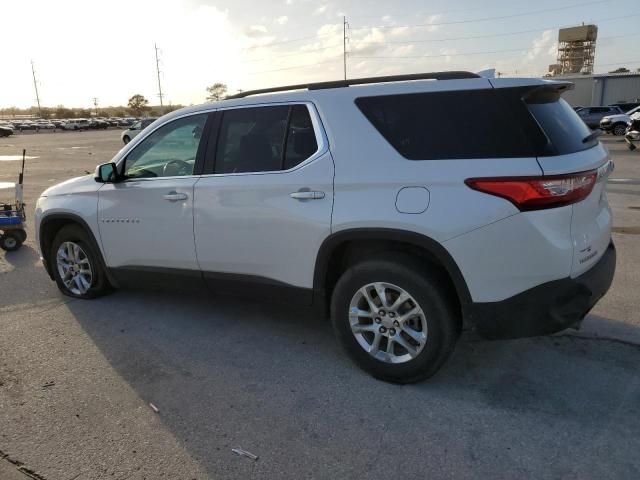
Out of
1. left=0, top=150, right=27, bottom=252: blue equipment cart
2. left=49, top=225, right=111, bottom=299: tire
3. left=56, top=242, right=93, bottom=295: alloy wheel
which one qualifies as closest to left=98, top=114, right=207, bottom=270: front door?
left=49, top=225, right=111, bottom=299: tire

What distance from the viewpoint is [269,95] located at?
3.95m

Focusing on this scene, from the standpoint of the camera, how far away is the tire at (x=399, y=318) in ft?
10.5

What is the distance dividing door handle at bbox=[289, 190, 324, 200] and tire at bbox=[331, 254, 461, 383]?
0.52 metres

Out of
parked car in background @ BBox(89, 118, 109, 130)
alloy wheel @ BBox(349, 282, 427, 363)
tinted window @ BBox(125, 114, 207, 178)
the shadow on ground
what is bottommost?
the shadow on ground

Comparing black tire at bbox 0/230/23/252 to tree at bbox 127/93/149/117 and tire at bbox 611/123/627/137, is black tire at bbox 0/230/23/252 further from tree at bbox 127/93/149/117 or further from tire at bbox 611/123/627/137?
tree at bbox 127/93/149/117

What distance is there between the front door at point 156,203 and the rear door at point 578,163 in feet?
8.34

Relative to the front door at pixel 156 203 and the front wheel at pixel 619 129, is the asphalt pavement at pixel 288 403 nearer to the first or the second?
the front door at pixel 156 203

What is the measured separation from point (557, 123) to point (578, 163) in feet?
1.03

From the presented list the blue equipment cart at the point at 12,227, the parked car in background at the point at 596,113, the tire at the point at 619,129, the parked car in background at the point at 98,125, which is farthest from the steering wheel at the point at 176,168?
the parked car in background at the point at 98,125

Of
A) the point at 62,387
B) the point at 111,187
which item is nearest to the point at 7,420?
the point at 62,387

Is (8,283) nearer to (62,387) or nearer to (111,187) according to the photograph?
(111,187)

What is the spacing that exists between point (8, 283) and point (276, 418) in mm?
4239

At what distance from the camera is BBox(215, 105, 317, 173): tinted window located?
3.67m

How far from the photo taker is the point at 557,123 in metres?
3.12
